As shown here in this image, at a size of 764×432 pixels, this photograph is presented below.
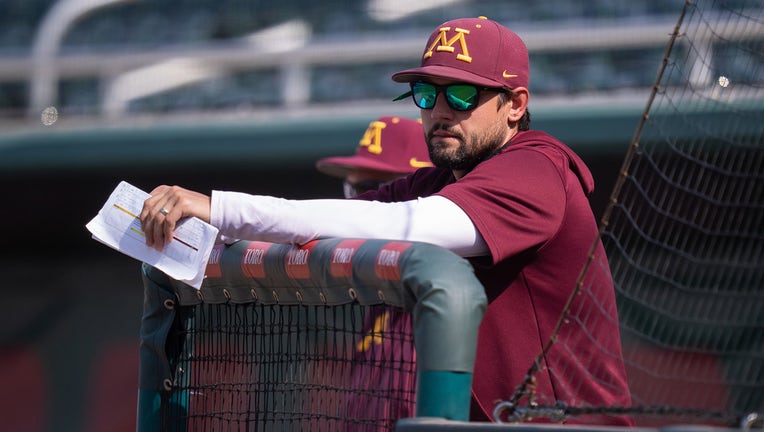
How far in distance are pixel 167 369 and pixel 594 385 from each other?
36.6 inches

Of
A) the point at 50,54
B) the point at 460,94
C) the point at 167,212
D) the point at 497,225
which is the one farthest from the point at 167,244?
the point at 50,54

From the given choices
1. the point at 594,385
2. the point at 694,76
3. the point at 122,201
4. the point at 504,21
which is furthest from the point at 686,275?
the point at 122,201

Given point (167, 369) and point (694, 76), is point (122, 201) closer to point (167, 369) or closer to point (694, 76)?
point (167, 369)

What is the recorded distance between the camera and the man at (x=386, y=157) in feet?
12.4

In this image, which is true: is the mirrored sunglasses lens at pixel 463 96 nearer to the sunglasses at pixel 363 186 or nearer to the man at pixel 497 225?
the man at pixel 497 225

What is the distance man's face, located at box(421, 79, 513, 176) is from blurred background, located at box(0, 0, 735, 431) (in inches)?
169

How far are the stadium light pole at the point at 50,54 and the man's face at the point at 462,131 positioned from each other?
6.30m

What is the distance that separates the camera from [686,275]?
6270 millimetres

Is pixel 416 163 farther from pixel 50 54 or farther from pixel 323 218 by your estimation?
pixel 50 54

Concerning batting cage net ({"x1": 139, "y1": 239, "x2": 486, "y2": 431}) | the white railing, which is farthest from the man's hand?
the white railing

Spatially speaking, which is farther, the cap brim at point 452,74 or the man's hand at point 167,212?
the cap brim at point 452,74

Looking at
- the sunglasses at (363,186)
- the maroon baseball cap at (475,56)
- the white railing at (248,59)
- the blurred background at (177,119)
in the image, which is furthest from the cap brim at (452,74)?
the white railing at (248,59)

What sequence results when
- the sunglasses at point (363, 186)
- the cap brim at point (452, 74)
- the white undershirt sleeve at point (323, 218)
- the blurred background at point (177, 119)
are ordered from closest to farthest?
the white undershirt sleeve at point (323, 218)
the cap brim at point (452, 74)
the sunglasses at point (363, 186)
the blurred background at point (177, 119)

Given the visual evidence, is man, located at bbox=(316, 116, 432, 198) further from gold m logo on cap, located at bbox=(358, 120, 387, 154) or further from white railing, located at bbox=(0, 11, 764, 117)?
white railing, located at bbox=(0, 11, 764, 117)
